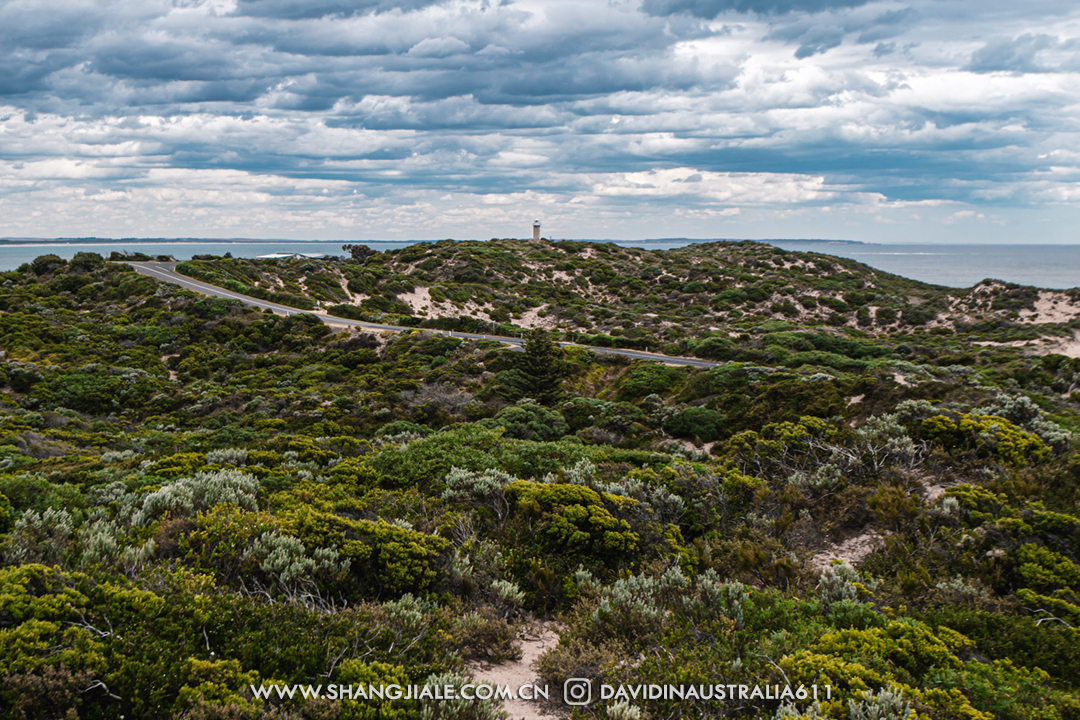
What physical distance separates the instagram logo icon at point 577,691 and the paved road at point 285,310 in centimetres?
2468

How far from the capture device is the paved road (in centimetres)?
3113

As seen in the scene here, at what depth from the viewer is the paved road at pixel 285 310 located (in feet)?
102

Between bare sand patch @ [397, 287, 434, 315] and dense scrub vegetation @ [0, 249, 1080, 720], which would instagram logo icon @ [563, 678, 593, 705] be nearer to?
dense scrub vegetation @ [0, 249, 1080, 720]

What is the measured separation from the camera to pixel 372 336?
1318 inches

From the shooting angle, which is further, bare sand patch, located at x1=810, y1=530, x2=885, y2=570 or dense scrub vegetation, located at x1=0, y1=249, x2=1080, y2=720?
bare sand patch, located at x1=810, y1=530, x2=885, y2=570

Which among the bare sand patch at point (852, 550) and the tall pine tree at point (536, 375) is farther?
the tall pine tree at point (536, 375)

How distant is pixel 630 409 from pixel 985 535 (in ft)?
40.8

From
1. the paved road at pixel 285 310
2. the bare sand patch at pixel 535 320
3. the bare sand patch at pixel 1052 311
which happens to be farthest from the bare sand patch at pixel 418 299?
the bare sand patch at pixel 1052 311

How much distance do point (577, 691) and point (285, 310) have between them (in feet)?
142

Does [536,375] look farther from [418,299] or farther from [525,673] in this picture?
[418,299]

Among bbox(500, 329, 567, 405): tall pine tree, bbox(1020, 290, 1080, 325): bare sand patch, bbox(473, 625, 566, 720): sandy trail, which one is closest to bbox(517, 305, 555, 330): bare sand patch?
bbox(500, 329, 567, 405): tall pine tree

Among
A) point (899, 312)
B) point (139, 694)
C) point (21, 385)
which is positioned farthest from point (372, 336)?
point (899, 312)

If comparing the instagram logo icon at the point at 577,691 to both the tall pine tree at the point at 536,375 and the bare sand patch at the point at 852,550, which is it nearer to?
the bare sand patch at the point at 852,550

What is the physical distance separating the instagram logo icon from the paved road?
24.7 meters
